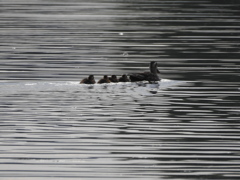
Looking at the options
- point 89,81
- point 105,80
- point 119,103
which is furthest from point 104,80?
point 119,103

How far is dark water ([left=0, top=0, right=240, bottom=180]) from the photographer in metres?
17.0

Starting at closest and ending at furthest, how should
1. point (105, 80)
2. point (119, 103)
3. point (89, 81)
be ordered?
point (119, 103), point (89, 81), point (105, 80)

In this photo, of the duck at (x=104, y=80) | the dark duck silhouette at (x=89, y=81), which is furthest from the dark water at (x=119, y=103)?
the duck at (x=104, y=80)

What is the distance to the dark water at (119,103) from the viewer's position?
1705cm

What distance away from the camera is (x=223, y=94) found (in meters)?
25.9

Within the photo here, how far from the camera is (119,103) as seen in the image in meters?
23.8

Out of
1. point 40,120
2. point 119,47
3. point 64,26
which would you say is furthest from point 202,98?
point 64,26

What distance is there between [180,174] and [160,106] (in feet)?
24.3

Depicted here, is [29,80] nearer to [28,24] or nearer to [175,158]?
[175,158]

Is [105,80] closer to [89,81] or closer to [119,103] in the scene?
[89,81]

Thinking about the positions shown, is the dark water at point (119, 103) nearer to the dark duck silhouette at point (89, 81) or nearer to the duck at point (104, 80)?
the dark duck silhouette at point (89, 81)

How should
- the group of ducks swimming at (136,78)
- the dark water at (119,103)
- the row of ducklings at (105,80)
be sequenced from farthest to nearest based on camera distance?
the group of ducks swimming at (136,78)
the row of ducklings at (105,80)
the dark water at (119,103)

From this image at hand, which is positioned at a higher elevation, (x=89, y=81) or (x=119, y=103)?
(x=89, y=81)

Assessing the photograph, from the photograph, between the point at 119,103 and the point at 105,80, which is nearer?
the point at 119,103
